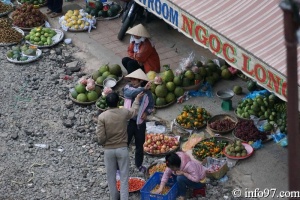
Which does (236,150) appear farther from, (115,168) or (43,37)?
(43,37)

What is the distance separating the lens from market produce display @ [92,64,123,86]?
43.4ft

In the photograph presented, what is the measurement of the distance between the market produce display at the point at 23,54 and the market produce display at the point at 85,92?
1668 mm

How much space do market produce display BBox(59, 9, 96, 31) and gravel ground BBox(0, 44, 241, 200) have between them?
2.97 feet

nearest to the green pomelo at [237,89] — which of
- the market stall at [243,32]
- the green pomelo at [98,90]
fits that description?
the market stall at [243,32]

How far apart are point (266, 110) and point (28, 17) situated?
233 inches

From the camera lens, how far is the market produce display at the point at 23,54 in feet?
47.0

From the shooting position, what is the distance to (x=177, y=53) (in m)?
14.3

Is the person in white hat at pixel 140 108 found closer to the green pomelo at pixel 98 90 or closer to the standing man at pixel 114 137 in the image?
the standing man at pixel 114 137

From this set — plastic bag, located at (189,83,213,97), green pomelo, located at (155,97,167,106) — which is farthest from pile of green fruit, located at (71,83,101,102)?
plastic bag, located at (189,83,213,97)

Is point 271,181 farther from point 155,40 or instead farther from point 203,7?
point 155,40

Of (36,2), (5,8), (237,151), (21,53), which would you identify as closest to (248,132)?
(237,151)

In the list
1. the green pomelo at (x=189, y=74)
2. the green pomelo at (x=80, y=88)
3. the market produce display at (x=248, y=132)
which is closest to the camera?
the market produce display at (x=248, y=132)

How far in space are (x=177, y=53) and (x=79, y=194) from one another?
4449mm

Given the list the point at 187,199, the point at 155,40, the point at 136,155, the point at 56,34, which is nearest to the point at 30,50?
the point at 56,34
